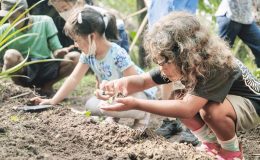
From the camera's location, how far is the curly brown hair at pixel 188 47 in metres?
2.14

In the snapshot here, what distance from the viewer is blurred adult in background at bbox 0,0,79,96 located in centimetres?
411

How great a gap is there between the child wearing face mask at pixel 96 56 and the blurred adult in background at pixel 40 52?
81cm

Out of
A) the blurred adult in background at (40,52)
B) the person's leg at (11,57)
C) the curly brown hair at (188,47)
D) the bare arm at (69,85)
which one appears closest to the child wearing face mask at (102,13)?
the blurred adult in background at (40,52)

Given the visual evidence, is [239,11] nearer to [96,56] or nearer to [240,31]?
[240,31]

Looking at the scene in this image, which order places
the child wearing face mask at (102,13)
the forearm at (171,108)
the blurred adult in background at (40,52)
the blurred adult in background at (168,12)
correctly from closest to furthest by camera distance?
the forearm at (171,108)
the blurred adult in background at (168,12)
the child wearing face mask at (102,13)
the blurred adult in background at (40,52)

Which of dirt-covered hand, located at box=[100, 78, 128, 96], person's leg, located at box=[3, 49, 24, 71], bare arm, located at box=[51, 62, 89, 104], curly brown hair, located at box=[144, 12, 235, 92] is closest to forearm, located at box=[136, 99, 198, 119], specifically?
curly brown hair, located at box=[144, 12, 235, 92]

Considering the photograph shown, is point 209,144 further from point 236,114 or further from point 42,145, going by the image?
point 42,145

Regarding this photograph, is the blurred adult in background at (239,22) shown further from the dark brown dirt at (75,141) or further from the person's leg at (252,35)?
the dark brown dirt at (75,141)

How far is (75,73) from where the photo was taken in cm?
331

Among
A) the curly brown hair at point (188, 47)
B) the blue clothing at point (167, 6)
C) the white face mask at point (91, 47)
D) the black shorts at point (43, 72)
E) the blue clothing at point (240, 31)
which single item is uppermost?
the curly brown hair at point (188, 47)

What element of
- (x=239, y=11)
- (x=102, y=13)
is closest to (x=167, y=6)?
(x=102, y=13)

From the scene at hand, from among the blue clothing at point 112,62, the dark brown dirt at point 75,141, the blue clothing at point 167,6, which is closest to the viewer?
the dark brown dirt at point 75,141

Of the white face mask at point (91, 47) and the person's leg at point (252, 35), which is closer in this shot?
the white face mask at point (91, 47)

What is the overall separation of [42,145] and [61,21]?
3.35m
